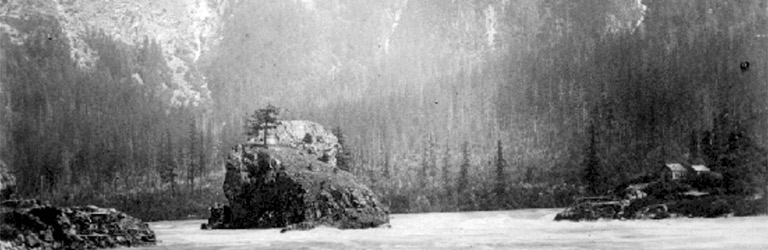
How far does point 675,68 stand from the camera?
598 feet

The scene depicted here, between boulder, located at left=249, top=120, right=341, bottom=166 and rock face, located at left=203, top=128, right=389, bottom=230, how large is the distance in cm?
1254

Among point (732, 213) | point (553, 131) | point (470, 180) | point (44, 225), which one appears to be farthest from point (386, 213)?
point (553, 131)

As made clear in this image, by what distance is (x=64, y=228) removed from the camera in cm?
6856

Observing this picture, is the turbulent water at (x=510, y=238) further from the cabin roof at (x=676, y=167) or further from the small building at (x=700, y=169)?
the cabin roof at (x=676, y=167)

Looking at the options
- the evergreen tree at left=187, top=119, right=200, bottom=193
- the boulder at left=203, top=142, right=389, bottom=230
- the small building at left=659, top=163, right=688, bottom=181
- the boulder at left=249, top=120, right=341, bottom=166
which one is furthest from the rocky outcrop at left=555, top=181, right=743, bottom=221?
the evergreen tree at left=187, top=119, right=200, bottom=193

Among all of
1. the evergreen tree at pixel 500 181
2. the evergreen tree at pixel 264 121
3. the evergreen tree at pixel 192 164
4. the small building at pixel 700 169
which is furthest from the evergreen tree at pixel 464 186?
the evergreen tree at pixel 192 164

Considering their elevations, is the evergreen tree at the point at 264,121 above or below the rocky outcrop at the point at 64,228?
above

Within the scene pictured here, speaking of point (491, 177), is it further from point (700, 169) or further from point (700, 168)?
point (700, 169)

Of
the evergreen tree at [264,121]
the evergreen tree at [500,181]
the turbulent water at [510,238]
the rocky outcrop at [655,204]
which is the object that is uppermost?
the evergreen tree at [264,121]

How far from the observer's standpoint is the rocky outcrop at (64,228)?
6250cm

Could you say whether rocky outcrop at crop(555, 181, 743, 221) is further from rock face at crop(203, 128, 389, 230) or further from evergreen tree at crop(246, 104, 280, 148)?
evergreen tree at crop(246, 104, 280, 148)

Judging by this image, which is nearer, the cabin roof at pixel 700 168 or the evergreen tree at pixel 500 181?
the cabin roof at pixel 700 168

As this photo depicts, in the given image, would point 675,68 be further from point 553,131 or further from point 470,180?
point 470,180

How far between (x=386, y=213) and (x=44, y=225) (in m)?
47.6
